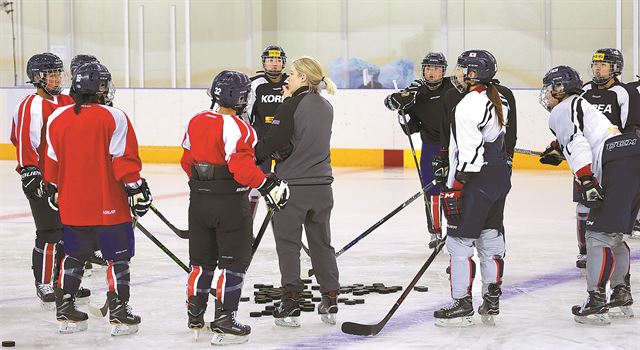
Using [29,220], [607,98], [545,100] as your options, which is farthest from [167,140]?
[545,100]

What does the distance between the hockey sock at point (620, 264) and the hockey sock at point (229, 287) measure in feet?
5.94

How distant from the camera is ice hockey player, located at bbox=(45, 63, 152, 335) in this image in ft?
15.8

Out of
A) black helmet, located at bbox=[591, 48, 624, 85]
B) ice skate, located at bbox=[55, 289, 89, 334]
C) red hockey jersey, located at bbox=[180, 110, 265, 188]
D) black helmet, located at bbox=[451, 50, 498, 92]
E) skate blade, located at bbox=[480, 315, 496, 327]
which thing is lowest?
skate blade, located at bbox=[480, 315, 496, 327]

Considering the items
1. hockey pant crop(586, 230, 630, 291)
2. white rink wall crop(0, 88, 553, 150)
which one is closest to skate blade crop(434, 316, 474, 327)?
hockey pant crop(586, 230, 630, 291)

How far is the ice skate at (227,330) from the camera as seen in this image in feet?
15.8

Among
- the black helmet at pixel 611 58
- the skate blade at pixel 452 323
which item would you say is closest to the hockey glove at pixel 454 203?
the skate blade at pixel 452 323

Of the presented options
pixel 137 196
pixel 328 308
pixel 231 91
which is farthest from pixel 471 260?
pixel 137 196

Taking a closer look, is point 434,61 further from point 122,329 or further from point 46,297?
point 122,329

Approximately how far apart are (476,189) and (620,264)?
0.86m

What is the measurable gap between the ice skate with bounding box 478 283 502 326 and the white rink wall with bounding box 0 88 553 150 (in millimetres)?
8242

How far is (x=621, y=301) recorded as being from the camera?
5.38m

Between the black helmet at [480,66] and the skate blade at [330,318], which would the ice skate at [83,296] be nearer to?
the skate blade at [330,318]

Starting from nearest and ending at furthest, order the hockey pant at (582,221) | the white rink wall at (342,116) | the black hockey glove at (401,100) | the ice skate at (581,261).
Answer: the hockey pant at (582,221) < the ice skate at (581,261) < the black hockey glove at (401,100) < the white rink wall at (342,116)

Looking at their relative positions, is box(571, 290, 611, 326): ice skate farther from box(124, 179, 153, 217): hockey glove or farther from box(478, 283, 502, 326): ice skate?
box(124, 179, 153, 217): hockey glove
